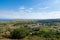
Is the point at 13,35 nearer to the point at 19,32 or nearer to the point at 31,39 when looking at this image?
the point at 19,32

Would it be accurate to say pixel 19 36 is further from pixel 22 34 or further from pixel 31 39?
pixel 31 39

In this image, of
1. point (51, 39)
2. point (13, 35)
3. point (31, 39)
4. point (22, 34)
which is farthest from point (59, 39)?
point (13, 35)

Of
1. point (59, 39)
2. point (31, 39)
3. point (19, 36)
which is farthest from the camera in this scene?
point (19, 36)

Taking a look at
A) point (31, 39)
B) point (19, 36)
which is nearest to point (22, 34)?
point (19, 36)

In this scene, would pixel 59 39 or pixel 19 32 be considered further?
pixel 19 32

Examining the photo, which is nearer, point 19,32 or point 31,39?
point 31,39

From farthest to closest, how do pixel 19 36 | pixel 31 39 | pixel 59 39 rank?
1. pixel 19 36
2. pixel 59 39
3. pixel 31 39

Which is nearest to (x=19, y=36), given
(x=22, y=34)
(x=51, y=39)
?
(x=22, y=34)
